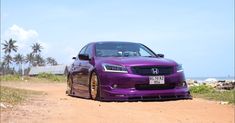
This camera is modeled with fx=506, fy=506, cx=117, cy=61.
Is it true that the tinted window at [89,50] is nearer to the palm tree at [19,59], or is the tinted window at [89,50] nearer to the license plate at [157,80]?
the license plate at [157,80]

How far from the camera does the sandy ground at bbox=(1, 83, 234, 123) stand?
6.84 metres

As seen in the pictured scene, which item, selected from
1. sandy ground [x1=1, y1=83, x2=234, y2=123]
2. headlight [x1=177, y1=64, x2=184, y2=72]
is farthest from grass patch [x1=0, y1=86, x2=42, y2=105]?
headlight [x1=177, y1=64, x2=184, y2=72]

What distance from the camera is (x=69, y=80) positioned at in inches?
450

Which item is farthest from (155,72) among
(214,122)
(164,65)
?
(214,122)

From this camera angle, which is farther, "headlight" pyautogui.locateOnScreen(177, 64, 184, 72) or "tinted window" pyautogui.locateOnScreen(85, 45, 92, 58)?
"tinted window" pyautogui.locateOnScreen(85, 45, 92, 58)

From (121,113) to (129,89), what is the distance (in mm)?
1375

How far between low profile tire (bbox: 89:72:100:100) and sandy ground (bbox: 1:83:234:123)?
0.32m

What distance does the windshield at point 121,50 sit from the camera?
32.1 ft

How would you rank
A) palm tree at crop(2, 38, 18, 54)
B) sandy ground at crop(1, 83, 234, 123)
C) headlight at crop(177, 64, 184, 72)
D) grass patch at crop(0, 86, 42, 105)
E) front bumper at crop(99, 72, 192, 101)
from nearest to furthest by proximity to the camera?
sandy ground at crop(1, 83, 234, 123) → front bumper at crop(99, 72, 192, 101) → headlight at crop(177, 64, 184, 72) → grass patch at crop(0, 86, 42, 105) → palm tree at crop(2, 38, 18, 54)

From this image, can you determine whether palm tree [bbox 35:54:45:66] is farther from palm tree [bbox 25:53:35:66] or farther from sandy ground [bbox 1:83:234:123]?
sandy ground [bbox 1:83:234:123]

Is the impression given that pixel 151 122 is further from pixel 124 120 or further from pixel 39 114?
pixel 39 114

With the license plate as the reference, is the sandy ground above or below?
below

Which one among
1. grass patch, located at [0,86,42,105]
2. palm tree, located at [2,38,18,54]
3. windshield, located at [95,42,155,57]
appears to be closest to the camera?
grass patch, located at [0,86,42,105]

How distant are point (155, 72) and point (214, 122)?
6.05 ft
